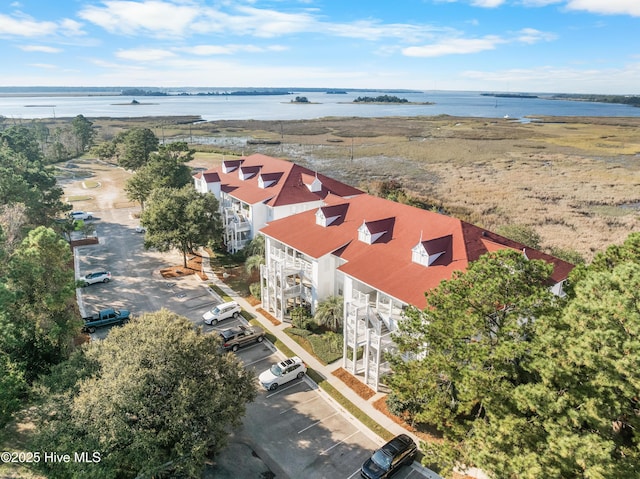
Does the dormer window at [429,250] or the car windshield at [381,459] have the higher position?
the dormer window at [429,250]

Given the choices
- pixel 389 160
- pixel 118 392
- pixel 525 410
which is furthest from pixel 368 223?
pixel 389 160

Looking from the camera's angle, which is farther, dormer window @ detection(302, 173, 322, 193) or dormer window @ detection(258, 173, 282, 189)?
dormer window @ detection(258, 173, 282, 189)

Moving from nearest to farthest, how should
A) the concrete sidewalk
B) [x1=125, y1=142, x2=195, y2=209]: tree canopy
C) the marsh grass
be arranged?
the concrete sidewalk → [x1=125, y1=142, x2=195, y2=209]: tree canopy → the marsh grass

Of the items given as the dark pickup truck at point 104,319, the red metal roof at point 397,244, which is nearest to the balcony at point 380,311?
the red metal roof at point 397,244

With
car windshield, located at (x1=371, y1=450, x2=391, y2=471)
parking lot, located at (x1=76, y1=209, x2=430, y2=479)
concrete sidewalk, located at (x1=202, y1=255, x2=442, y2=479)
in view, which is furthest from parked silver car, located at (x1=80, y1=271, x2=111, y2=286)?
car windshield, located at (x1=371, y1=450, x2=391, y2=471)

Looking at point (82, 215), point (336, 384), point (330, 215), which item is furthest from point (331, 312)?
point (82, 215)

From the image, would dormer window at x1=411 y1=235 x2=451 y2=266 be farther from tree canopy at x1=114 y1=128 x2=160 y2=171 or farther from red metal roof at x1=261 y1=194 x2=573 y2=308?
tree canopy at x1=114 y1=128 x2=160 y2=171

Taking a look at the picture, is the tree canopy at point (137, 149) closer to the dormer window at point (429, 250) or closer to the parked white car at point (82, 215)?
the parked white car at point (82, 215)
